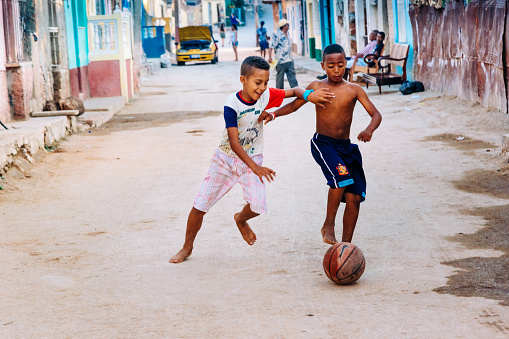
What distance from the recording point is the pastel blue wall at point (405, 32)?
58.3ft

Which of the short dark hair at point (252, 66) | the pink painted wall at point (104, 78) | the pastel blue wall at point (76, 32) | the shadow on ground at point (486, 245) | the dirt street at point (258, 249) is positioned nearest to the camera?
the dirt street at point (258, 249)

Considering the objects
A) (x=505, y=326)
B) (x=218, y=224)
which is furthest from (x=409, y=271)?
(x=218, y=224)

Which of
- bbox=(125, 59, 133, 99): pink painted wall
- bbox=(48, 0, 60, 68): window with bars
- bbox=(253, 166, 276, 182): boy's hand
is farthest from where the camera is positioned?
bbox=(125, 59, 133, 99): pink painted wall

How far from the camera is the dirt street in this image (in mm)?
3842

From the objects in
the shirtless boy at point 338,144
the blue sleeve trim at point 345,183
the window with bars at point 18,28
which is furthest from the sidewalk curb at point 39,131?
the blue sleeve trim at point 345,183

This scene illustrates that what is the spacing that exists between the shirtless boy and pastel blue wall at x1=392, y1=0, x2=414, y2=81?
13.0 metres

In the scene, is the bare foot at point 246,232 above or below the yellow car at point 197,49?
below

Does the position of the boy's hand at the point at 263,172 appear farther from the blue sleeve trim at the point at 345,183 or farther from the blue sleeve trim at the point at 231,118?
the blue sleeve trim at the point at 345,183

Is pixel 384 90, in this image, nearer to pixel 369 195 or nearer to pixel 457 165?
pixel 457 165

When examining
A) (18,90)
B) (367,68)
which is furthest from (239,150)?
(367,68)

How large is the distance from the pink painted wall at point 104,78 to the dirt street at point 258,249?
760cm

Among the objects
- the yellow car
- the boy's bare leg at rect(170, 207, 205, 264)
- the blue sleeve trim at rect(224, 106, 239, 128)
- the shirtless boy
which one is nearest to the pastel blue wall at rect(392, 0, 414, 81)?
the shirtless boy

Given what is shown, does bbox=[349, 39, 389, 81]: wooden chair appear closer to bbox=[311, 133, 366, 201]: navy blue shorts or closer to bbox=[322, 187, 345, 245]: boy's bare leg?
bbox=[311, 133, 366, 201]: navy blue shorts

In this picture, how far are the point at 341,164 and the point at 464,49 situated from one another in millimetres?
9021
